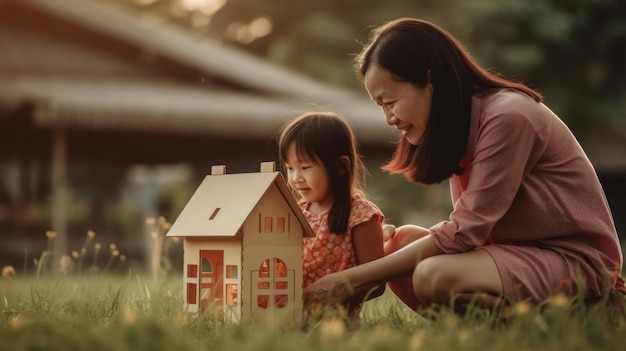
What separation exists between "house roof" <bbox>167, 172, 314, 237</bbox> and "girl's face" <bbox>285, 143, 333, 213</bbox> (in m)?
0.27

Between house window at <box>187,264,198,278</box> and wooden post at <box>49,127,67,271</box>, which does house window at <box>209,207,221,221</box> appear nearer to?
house window at <box>187,264,198,278</box>

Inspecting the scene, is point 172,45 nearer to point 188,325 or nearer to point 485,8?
point 485,8

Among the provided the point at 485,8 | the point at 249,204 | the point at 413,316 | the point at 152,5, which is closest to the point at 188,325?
the point at 249,204

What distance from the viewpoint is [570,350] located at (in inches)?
98.7

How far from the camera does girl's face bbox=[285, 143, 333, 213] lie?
382 cm

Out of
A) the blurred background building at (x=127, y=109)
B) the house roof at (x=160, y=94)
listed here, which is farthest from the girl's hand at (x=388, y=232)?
the house roof at (x=160, y=94)

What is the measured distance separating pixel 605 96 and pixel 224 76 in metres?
9.89

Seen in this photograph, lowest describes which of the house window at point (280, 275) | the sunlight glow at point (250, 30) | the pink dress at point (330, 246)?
the house window at point (280, 275)

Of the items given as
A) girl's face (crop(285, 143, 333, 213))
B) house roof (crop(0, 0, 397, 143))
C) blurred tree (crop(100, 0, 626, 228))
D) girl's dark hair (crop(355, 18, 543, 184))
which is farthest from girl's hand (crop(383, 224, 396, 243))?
blurred tree (crop(100, 0, 626, 228))

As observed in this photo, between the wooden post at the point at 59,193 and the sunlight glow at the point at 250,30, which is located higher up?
A: the sunlight glow at the point at 250,30

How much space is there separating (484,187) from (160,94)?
8.47m

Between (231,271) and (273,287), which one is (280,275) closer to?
(273,287)

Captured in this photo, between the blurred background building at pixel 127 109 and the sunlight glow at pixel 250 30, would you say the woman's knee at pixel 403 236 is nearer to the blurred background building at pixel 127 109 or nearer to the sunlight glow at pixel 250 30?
the blurred background building at pixel 127 109

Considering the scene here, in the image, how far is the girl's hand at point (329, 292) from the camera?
11.3 ft
